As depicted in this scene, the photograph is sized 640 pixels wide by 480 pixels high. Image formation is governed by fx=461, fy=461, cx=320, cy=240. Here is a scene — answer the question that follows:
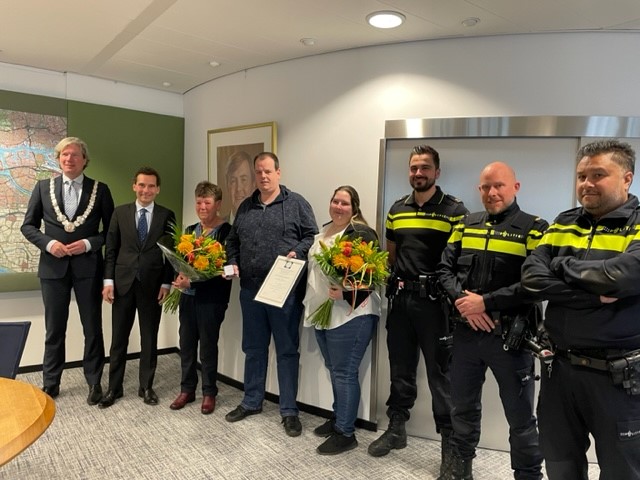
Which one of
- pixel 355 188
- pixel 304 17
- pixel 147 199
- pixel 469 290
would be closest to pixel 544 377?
pixel 469 290

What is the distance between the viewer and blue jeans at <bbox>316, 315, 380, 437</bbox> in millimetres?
2934

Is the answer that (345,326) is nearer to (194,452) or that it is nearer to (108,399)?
(194,452)

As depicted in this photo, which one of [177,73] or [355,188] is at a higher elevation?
[177,73]

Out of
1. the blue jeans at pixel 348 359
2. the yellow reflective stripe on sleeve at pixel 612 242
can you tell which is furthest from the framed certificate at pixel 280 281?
the yellow reflective stripe on sleeve at pixel 612 242

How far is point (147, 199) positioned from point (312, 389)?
6.34 feet

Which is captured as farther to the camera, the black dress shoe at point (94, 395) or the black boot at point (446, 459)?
the black dress shoe at point (94, 395)

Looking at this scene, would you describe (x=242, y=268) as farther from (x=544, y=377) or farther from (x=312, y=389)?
(x=544, y=377)

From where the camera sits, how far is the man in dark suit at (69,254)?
3.47 m

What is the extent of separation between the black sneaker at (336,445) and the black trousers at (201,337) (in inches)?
41.0

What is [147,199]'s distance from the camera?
3541mm

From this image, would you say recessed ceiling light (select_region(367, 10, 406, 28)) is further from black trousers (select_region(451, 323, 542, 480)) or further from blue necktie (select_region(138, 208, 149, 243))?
blue necktie (select_region(138, 208, 149, 243))

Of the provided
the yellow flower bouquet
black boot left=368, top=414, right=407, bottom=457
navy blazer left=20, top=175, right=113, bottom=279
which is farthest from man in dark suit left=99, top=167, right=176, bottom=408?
black boot left=368, top=414, right=407, bottom=457

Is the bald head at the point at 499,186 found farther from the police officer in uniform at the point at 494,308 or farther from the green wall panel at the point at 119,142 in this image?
the green wall panel at the point at 119,142

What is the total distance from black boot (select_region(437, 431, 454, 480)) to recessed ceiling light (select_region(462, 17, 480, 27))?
2400 mm
